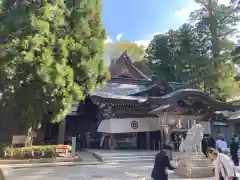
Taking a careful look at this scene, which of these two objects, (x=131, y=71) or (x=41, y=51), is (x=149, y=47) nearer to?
(x=131, y=71)

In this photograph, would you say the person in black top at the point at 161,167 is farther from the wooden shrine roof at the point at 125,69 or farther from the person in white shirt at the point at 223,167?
the wooden shrine roof at the point at 125,69

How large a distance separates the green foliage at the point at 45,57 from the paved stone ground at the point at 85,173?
122 inches

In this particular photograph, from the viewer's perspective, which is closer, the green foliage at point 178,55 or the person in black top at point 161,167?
the person in black top at point 161,167

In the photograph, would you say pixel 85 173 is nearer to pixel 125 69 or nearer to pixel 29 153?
pixel 29 153

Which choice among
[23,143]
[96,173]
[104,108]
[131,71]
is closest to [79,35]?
[104,108]

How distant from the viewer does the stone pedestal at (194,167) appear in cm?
931

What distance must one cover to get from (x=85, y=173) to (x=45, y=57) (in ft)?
18.1

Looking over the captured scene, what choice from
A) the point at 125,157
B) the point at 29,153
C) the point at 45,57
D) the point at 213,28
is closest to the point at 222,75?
the point at 213,28

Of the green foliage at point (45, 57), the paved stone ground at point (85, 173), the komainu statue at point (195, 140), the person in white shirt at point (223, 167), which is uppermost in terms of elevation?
the green foliage at point (45, 57)

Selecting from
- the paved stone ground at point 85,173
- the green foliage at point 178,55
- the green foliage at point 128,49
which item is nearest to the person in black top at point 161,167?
the paved stone ground at point 85,173

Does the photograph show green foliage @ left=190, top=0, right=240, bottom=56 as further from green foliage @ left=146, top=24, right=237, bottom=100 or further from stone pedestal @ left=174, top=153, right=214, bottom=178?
stone pedestal @ left=174, top=153, right=214, bottom=178

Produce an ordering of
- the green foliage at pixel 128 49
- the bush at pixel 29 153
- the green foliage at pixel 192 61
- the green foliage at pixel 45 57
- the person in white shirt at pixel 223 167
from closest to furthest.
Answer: the person in white shirt at pixel 223 167, the green foliage at pixel 45 57, the bush at pixel 29 153, the green foliage at pixel 192 61, the green foliage at pixel 128 49

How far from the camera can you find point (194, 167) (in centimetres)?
940

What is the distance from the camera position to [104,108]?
58.5 feet
